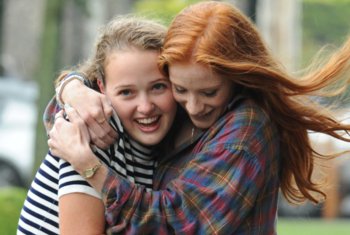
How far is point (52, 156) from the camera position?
12.1 ft

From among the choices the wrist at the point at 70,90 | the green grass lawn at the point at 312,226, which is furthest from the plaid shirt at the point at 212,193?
the green grass lawn at the point at 312,226

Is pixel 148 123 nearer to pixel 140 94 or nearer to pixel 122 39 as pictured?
pixel 140 94

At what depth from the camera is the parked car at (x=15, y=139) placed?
552 inches

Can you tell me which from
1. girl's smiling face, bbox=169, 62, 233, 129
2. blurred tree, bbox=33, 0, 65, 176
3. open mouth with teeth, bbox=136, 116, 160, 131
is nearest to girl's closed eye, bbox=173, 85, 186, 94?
girl's smiling face, bbox=169, 62, 233, 129

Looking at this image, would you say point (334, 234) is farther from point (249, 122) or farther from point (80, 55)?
point (80, 55)

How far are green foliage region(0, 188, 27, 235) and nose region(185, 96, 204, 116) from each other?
256 cm

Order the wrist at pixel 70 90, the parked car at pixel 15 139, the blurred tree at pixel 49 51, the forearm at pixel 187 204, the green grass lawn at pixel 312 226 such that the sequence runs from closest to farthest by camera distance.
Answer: the forearm at pixel 187 204 → the wrist at pixel 70 90 → the blurred tree at pixel 49 51 → the green grass lawn at pixel 312 226 → the parked car at pixel 15 139

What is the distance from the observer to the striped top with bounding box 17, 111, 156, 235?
3627 mm

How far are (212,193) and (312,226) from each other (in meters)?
10.2

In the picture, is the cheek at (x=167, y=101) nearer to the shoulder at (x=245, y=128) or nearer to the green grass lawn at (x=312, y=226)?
the shoulder at (x=245, y=128)

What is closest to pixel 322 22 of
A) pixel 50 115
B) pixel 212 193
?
pixel 50 115

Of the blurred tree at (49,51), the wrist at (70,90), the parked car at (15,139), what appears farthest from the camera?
the parked car at (15,139)

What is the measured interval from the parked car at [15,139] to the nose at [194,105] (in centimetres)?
995

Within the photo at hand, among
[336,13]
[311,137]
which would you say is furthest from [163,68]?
[336,13]
